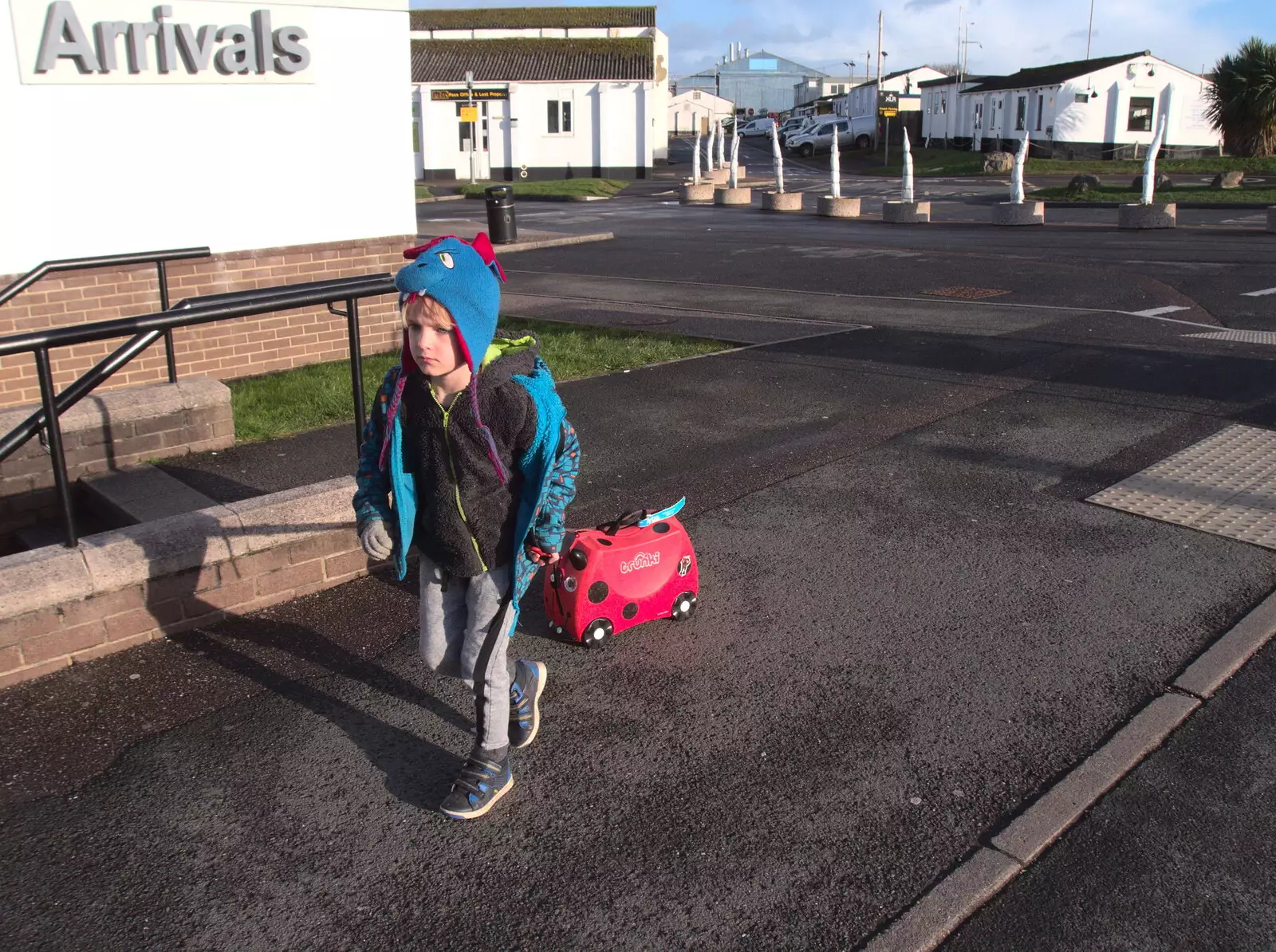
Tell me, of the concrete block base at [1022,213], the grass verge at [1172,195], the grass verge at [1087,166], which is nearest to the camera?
the concrete block base at [1022,213]

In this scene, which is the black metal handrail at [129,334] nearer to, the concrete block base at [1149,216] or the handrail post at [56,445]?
the handrail post at [56,445]

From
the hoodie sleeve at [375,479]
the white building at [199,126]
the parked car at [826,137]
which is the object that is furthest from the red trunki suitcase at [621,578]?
the parked car at [826,137]

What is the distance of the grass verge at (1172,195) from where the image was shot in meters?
27.0

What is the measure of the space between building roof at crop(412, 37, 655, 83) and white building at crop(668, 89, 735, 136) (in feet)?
158

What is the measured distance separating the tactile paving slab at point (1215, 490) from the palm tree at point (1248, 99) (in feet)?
105

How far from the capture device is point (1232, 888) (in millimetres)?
2977

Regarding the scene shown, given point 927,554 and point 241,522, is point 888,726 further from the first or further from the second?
point 241,522

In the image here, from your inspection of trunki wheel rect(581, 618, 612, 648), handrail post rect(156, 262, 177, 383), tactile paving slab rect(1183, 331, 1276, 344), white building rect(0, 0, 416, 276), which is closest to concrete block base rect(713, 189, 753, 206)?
tactile paving slab rect(1183, 331, 1276, 344)

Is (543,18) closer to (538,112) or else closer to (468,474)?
(538,112)

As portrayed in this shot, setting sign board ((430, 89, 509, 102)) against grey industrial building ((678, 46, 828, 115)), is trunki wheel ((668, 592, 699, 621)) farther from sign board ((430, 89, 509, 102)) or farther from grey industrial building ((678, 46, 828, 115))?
grey industrial building ((678, 46, 828, 115))

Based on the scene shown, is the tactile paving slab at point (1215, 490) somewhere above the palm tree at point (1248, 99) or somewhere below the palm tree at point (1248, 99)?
below

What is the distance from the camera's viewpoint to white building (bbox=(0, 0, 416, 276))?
7.92 m

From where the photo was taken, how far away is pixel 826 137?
6266 cm

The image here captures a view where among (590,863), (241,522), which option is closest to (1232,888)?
(590,863)
